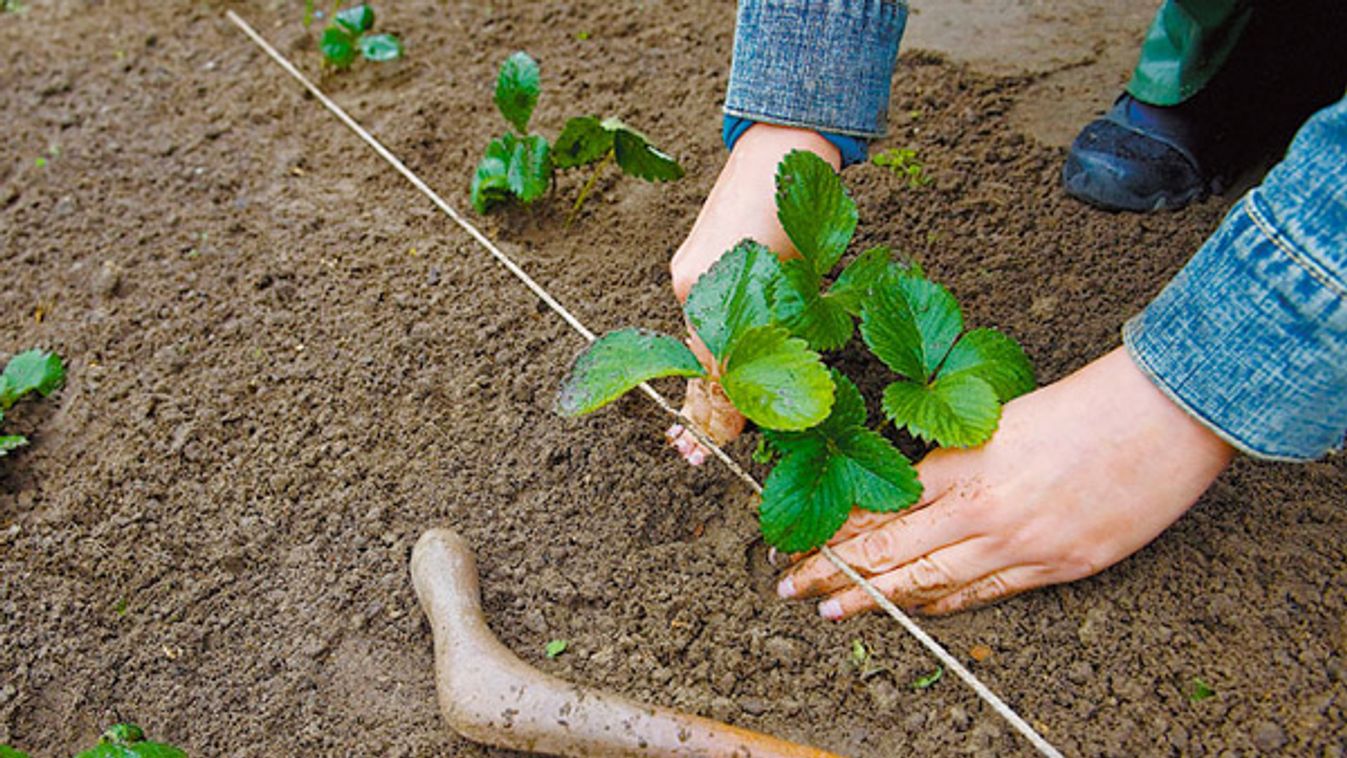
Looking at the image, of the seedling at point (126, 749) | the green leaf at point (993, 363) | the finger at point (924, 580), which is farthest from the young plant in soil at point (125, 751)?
the green leaf at point (993, 363)

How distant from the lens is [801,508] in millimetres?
1194

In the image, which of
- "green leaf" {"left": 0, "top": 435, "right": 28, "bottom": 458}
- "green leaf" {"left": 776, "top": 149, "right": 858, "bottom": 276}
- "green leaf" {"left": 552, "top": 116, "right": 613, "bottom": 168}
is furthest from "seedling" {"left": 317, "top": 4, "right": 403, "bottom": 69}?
"green leaf" {"left": 776, "top": 149, "right": 858, "bottom": 276}

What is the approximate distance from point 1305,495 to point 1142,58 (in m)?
0.94

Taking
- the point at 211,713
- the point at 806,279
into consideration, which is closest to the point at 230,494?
the point at 211,713

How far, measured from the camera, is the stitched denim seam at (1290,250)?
95 centimetres

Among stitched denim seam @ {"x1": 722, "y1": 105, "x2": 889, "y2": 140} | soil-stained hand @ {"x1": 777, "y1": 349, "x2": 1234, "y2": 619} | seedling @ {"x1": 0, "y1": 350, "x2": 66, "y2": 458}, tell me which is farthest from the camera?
seedling @ {"x1": 0, "y1": 350, "x2": 66, "y2": 458}

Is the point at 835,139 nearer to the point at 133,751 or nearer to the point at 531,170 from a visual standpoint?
the point at 531,170

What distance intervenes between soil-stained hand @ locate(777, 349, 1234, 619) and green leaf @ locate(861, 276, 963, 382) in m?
0.12

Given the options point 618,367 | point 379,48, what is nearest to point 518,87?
point 379,48

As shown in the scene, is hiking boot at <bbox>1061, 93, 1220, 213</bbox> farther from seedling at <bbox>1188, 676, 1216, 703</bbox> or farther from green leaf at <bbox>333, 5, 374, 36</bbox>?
green leaf at <bbox>333, 5, 374, 36</bbox>

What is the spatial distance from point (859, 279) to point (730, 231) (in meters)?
0.19

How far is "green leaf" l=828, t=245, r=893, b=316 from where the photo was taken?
4.43ft

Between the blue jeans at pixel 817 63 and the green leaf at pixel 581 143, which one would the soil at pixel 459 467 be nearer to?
the green leaf at pixel 581 143

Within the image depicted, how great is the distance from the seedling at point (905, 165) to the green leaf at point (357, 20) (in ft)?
3.79
